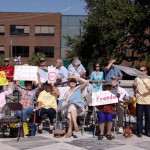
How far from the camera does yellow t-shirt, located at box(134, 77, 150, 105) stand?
30.1 ft

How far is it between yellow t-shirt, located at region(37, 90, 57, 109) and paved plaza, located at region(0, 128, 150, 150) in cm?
74

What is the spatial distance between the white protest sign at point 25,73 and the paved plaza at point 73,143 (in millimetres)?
1959

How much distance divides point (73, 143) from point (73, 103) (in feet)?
3.85

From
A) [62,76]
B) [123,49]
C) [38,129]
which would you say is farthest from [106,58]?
[38,129]

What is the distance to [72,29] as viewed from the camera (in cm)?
6606

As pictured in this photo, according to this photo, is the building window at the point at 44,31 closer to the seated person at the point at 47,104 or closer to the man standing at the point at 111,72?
the man standing at the point at 111,72

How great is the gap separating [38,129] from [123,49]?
20355 millimetres

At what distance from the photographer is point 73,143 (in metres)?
8.34

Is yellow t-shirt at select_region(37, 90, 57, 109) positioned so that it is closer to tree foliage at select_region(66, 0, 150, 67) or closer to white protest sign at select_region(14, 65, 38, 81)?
white protest sign at select_region(14, 65, 38, 81)

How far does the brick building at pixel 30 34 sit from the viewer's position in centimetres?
6625

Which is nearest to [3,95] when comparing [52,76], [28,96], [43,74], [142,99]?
[28,96]

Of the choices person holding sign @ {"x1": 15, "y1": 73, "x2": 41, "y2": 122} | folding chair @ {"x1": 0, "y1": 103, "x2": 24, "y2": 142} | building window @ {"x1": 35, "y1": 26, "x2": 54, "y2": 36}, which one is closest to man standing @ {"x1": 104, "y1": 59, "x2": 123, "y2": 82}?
person holding sign @ {"x1": 15, "y1": 73, "x2": 41, "y2": 122}

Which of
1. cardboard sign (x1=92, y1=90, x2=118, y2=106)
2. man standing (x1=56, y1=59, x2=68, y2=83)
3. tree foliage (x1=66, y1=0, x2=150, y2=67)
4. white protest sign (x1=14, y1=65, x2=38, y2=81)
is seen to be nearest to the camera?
cardboard sign (x1=92, y1=90, x2=118, y2=106)

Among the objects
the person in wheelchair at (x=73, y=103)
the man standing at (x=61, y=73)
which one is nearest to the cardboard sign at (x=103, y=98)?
the person in wheelchair at (x=73, y=103)
